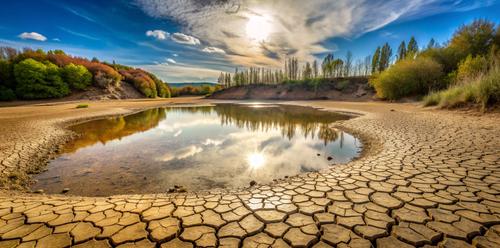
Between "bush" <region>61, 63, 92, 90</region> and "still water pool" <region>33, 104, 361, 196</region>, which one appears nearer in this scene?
"still water pool" <region>33, 104, 361, 196</region>

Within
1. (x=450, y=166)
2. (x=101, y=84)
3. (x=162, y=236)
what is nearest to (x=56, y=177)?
(x=162, y=236)

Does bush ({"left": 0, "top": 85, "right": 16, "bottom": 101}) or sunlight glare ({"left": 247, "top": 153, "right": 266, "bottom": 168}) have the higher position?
bush ({"left": 0, "top": 85, "right": 16, "bottom": 101})

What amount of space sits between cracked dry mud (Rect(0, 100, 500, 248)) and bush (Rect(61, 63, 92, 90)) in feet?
169

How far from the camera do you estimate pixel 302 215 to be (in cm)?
236

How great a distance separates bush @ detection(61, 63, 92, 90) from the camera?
39.8m

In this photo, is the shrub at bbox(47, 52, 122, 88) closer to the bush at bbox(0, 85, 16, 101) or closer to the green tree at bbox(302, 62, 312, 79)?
the bush at bbox(0, 85, 16, 101)

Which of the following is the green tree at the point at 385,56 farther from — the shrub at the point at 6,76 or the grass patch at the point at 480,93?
the shrub at the point at 6,76

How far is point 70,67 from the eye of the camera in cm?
4006

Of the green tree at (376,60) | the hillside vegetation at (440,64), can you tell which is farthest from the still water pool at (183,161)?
the green tree at (376,60)

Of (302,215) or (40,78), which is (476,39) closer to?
(302,215)

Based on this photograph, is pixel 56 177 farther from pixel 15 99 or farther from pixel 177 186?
pixel 15 99

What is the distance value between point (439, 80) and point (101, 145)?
3312 centimetres

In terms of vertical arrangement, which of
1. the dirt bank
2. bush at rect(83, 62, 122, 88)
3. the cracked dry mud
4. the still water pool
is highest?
bush at rect(83, 62, 122, 88)

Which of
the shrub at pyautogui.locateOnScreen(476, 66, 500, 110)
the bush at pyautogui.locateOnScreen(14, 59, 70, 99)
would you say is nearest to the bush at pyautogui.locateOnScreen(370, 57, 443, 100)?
the shrub at pyautogui.locateOnScreen(476, 66, 500, 110)
